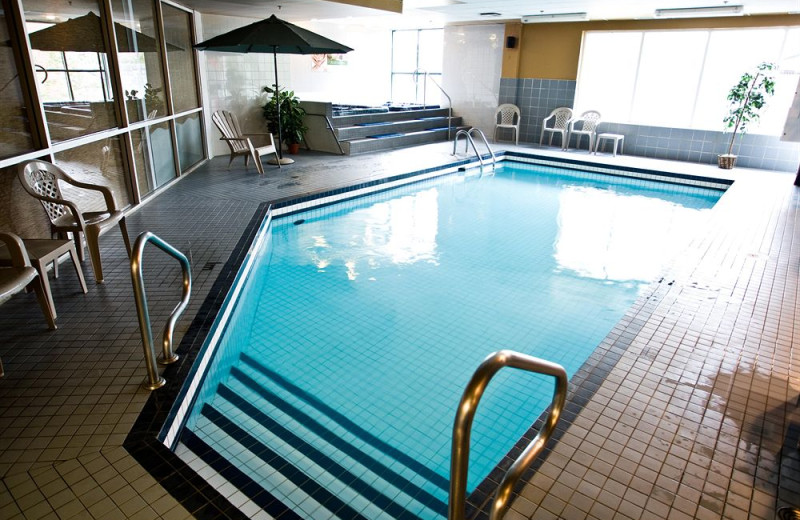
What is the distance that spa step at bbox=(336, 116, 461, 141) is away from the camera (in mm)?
8844

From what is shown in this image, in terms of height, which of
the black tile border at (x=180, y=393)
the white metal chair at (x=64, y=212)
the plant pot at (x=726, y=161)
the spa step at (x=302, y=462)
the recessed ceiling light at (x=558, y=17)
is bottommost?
the spa step at (x=302, y=462)

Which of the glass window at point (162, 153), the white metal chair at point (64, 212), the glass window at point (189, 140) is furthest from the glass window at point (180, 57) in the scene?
the white metal chair at point (64, 212)

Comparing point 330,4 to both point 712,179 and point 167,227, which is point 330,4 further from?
point 712,179

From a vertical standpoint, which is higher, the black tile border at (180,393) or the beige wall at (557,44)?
the beige wall at (557,44)

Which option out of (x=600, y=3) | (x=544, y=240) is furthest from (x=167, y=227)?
(x=600, y=3)

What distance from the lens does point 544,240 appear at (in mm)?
5223

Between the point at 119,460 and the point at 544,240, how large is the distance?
433 cm

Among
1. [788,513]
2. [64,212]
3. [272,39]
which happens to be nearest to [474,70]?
[272,39]

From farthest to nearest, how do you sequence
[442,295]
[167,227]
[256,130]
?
[256,130]
[167,227]
[442,295]

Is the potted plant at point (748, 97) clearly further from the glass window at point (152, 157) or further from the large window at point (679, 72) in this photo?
the glass window at point (152, 157)

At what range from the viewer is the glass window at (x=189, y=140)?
645cm

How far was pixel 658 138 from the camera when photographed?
8.91m

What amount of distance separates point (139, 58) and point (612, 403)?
17.4 feet

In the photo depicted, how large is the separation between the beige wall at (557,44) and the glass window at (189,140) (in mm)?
6098
